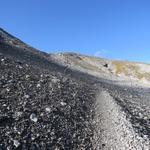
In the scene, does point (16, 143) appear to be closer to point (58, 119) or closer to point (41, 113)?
point (41, 113)

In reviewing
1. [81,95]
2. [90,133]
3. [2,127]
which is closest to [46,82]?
[81,95]

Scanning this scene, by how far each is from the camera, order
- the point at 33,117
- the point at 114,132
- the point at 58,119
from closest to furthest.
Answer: the point at 33,117 < the point at 114,132 < the point at 58,119

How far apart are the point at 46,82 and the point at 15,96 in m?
7.30

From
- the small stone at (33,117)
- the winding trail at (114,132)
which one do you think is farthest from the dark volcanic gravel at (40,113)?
the winding trail at (114,132)

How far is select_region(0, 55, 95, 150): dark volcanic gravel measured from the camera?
18234mm

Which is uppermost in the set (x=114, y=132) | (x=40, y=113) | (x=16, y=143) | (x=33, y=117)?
(x=40, y=113)

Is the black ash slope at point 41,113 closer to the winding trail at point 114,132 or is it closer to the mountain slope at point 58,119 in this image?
the mountain slope at point 58,119

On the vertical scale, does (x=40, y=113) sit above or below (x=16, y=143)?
above

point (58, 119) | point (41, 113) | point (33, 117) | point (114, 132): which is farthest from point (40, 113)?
point (114, 132)

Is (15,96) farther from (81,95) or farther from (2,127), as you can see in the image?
(81,95)

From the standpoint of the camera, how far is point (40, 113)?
21891 mm

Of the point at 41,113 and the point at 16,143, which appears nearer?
the point at 16,143

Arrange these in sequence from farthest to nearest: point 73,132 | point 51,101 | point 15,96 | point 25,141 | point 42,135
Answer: point 51,101 → point 15,96 → point 73,132 → point 42,135 → point 25,141

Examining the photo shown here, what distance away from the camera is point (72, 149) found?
18609 millimetres
